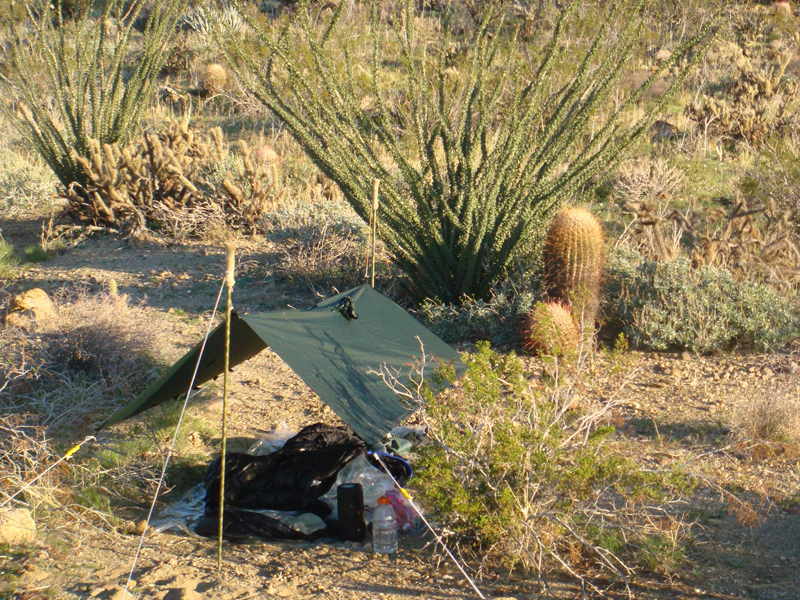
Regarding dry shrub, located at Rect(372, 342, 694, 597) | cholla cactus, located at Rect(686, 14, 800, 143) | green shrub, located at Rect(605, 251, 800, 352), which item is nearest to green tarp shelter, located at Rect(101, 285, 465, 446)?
dry shrub, located at Rect(372, 342, 694, 597)

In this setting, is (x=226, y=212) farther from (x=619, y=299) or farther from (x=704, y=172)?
(x=704, y=172)

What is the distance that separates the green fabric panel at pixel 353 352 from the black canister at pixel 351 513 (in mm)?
285

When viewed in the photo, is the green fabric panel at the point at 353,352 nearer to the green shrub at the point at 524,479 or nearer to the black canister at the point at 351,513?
the black canister at the point at 351,513

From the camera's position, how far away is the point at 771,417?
189 inches

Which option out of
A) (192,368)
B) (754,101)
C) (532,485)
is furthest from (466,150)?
(754,101)

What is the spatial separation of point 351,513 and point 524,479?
97 cm

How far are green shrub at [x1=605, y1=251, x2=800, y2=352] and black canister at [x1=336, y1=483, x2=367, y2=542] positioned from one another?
343cm

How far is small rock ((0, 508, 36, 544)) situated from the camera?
144 inches

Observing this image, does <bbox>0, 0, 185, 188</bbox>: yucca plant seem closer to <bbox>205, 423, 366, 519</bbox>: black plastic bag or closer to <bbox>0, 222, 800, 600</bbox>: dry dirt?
<bbox>0, 222, 800, 600</bbox>: dry dirt

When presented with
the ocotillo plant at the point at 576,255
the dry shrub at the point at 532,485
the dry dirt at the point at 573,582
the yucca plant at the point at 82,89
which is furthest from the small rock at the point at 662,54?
the dry shrub at the point at 532,485

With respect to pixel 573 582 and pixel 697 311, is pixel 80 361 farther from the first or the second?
pixel 697 311

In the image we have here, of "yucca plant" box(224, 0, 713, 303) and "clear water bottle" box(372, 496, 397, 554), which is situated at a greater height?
"yucca plant" box(224, 0, 713, 303)

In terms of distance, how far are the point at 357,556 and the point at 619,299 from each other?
3946mm

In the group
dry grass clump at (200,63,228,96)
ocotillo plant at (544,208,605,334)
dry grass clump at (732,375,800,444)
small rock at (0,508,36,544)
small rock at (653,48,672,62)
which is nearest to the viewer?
small rock at (0,508,36,544)
